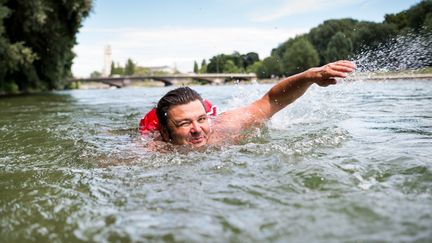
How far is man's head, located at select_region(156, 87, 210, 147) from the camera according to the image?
14.1 feet

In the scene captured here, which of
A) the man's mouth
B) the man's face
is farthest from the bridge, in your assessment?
the man's mouth

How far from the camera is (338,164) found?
3.24 m

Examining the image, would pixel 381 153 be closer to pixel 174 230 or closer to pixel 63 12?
pixel 174 230

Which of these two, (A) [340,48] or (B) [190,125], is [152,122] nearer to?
(B) [190,125]

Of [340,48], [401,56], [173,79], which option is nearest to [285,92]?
[401,56]

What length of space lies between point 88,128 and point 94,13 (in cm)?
2288

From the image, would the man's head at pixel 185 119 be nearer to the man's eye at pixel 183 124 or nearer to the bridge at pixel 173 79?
the man's eye at pixel 183 124

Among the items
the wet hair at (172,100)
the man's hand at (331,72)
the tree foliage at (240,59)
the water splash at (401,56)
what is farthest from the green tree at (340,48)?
the wet hair at (172,100)

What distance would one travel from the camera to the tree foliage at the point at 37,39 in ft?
72.1

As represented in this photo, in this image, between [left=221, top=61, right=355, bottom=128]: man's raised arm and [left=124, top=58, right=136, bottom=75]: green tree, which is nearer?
[left=221, top=61, right=355, bottom=128]: man's raised arm

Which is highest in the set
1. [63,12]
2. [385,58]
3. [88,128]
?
[63,12]

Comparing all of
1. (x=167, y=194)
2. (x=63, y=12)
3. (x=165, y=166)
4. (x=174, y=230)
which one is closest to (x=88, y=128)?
(x=165, y=166)

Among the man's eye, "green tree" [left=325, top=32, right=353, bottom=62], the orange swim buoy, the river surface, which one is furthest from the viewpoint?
"green tree" [left=325, top=32, right=353, bottom=62]

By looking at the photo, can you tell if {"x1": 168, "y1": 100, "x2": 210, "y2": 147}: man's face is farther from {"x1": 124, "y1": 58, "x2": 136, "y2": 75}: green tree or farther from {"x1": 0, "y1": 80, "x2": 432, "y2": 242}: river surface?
{"x1": 124, "y1": 58, "x2": 136, "y2": 75}: green tree
